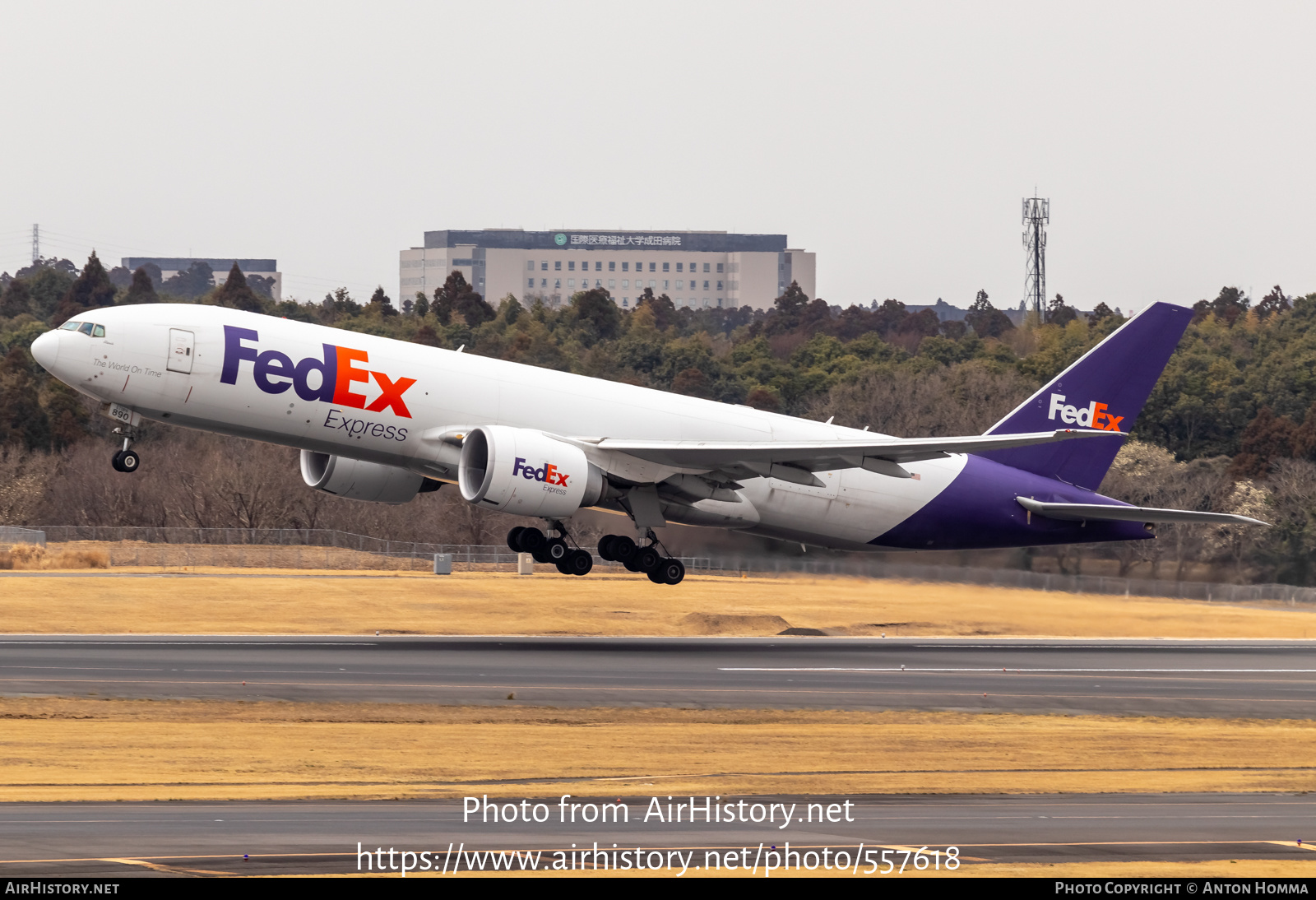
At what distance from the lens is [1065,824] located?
1975 cm

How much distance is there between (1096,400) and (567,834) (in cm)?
2953

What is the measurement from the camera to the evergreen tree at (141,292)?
129375mm

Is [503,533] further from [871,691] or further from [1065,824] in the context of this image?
[1065,824]

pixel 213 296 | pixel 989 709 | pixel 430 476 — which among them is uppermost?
pixel 213 296

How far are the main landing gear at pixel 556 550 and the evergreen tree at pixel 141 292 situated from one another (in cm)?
9347

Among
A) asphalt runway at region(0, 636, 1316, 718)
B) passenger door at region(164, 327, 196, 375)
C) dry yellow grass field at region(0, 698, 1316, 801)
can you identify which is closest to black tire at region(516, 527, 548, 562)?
asphalt runway at region(0, 636, 1316, 718)

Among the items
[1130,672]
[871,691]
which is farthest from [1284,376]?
[871,691]

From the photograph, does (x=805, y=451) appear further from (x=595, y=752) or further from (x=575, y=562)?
(x=595, y=752)

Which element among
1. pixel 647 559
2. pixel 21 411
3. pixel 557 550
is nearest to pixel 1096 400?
pixel 647 559

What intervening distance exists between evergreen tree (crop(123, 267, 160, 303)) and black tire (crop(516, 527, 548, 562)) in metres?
93.3

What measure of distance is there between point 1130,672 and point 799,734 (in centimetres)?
1636

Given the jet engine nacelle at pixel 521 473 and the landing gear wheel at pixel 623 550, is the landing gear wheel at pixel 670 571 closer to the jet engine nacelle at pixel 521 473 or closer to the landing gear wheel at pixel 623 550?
the landing gear wheel at pixel 623 550

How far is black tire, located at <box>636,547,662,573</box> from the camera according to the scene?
40031mm

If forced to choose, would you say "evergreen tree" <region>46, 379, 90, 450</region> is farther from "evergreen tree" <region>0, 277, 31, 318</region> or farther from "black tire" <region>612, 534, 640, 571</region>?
"black tire" <region>612, 534, 640, 571</region>
